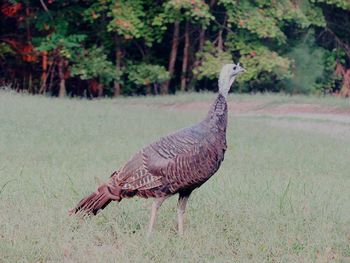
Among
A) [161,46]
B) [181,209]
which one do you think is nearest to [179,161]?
[181,209]

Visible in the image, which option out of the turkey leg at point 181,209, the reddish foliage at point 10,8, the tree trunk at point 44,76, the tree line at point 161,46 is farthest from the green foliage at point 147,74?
the turkey leg at point 181,209

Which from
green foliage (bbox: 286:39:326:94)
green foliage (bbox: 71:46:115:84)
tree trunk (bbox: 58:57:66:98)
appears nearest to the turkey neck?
green foliage (bbox: 71:46:115:84)

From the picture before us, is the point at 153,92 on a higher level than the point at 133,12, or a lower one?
lower

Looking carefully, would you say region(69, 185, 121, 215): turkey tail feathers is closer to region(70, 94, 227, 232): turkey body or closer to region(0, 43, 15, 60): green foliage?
region(70, 94, 227, 232): turkey body

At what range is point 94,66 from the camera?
2591 centimetres

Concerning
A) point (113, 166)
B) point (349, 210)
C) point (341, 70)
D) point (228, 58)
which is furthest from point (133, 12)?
point (349, 210)

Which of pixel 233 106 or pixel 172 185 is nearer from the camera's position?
pixel 172 185

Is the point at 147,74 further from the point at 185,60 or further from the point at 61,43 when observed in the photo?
the point at 61,43

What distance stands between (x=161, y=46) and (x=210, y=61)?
3.41m

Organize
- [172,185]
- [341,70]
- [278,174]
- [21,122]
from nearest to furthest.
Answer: [172,185] → [278,174] → [21,122] → [341,70]

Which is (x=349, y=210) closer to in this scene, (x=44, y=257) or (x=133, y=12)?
(x=44, y=257)

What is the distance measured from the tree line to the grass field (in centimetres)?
1101

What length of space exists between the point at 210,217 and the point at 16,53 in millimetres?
21355

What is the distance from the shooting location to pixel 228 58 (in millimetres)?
26719
